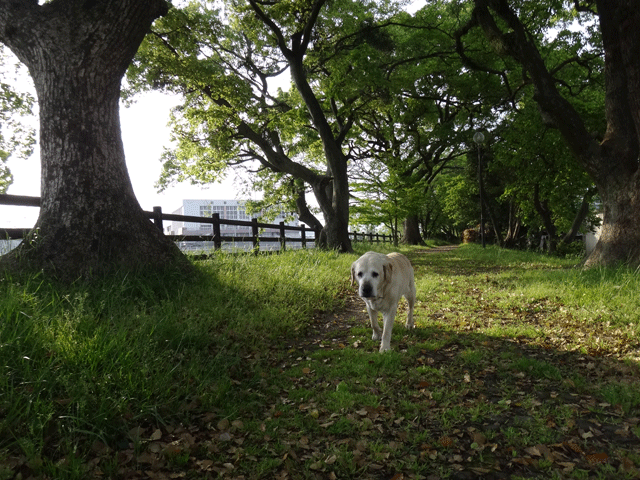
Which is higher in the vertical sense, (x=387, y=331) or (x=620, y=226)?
(x=620, y=226)

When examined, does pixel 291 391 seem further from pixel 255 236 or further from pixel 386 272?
pixel 255 236

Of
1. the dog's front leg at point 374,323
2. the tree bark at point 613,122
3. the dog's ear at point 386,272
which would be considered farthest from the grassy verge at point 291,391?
the tree bark at point 613,122

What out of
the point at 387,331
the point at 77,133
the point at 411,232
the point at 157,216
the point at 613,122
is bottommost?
the point at 387,331

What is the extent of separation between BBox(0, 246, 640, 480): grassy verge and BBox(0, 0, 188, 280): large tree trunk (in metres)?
0.73

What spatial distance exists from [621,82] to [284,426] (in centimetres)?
922

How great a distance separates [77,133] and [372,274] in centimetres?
455

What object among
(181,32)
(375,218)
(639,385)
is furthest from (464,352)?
(375,218)

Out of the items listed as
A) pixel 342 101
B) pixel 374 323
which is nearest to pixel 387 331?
pixel 374 323

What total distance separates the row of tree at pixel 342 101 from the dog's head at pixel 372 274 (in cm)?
317

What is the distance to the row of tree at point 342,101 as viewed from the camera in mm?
5266

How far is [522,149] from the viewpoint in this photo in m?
14.4

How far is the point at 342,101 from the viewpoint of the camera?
48.8ft

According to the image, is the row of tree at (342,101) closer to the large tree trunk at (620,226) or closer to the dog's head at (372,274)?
the large tree trunk at (620,226)

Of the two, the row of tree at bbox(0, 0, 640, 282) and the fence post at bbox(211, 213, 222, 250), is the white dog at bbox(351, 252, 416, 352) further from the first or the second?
the fence post at bbox(211, 213, 222, 250)
